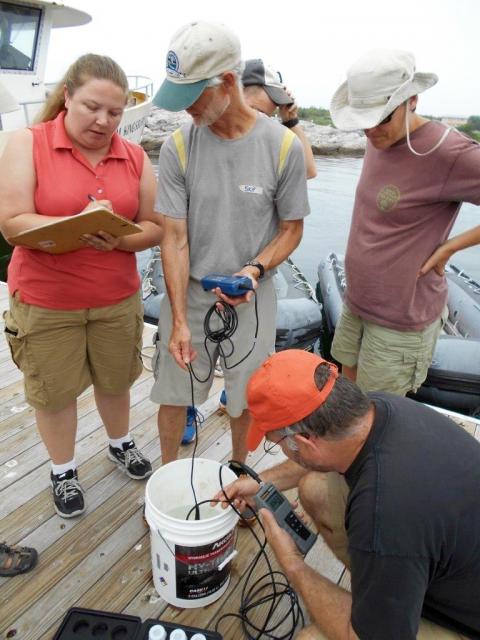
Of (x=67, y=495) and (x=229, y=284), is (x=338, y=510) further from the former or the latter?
(x=67, y=495)

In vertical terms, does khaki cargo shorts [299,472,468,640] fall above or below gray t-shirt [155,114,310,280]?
below

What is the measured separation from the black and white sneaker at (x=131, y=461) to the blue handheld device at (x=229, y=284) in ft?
3.15

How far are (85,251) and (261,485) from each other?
3.28 ft

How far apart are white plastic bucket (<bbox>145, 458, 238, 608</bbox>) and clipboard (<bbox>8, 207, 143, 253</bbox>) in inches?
32.8

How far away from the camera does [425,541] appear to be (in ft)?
3.30

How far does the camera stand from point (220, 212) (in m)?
1.70

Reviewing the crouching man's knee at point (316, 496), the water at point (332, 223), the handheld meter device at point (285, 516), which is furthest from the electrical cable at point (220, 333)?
the water at point (332, 223)

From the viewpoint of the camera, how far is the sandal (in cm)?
173

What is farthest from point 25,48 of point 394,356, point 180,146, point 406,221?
point 394,356

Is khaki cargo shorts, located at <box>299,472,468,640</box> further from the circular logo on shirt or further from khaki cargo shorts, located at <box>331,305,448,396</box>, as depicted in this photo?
the circular logo on shirt

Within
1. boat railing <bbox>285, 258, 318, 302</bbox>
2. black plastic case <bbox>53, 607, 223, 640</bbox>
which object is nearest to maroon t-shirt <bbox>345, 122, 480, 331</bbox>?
black plastic case <bbox>53, 607, 223, 640</bbox>

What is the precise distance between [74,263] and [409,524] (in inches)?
51.5

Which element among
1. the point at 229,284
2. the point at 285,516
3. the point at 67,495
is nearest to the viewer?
the point at 285,516

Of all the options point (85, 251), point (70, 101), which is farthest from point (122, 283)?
point (70, 101)
